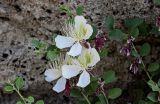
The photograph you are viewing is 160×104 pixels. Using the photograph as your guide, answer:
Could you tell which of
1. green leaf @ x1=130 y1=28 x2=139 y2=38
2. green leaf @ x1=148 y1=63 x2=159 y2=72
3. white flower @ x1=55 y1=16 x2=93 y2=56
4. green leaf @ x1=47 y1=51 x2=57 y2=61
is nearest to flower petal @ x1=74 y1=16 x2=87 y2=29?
white flower @ x1=55 y1=16 x2=93 y2=56

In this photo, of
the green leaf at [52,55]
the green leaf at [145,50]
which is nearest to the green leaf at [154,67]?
the green leaf at [145,50]

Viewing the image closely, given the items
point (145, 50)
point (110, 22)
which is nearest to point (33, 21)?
point (110, 22)

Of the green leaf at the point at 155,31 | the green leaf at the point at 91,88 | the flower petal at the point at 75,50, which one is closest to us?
the flower petal at the point at 75,50

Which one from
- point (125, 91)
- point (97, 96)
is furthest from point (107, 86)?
point (97, 96)

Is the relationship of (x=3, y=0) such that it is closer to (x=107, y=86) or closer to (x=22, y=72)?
(x=22, y=72)

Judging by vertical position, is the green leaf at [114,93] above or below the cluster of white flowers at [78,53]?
below

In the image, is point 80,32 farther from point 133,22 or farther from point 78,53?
point 133,22

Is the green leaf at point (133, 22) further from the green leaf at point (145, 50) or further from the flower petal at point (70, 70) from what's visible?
the flower petal at point (70, 70)
